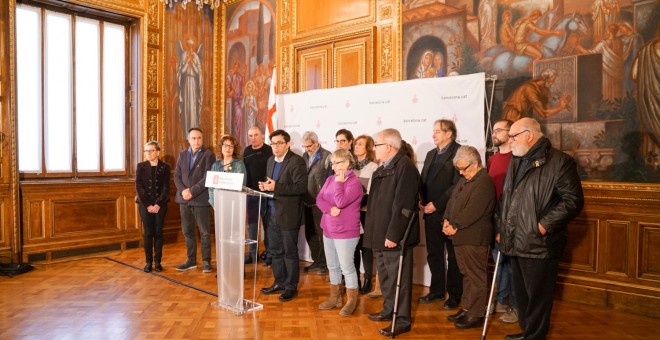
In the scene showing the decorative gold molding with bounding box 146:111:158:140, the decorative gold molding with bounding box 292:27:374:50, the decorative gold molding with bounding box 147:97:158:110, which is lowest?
the decorative gold molding with bounding box 146:111:158:140

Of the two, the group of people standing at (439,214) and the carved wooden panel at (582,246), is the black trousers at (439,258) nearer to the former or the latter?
the group of people standing at (439,214)

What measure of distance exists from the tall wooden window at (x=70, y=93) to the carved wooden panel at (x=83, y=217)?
0.50 metres

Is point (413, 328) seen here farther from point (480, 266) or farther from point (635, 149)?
point (635, 149)

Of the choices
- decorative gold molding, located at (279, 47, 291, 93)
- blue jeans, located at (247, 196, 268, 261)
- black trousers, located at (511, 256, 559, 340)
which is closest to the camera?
black trousers, located at (511, 256, 559, 340)

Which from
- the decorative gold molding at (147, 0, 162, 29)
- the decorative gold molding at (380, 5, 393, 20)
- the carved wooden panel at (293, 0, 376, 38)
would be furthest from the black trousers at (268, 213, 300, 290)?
the decorative gold molding at (147, 0, 162, 29)

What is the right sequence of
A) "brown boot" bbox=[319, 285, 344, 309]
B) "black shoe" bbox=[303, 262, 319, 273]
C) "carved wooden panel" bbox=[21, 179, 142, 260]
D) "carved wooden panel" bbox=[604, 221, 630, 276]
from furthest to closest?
"carved wooden panel" bbox=[21, 179, 142, 260], "black shoe" bbox=[303, 262, 319, 273], "carved wooden panel" bbox=[604, 221, 630, 276], "brown boot" bbox=[319, 285, 344, 309]

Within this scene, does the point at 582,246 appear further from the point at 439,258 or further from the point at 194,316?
the point at 194,316

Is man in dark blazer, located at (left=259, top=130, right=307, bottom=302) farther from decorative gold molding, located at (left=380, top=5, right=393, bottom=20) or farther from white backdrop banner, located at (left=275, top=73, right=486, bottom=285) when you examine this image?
decorative gold molding, located at (left=380, top=5, right=393, bottom=20)

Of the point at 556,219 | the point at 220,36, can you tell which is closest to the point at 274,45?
the point at 220,36

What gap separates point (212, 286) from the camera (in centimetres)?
539

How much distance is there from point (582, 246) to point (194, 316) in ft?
11.8

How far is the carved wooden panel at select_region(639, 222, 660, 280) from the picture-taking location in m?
4.62

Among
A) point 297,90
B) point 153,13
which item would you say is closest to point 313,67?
point 297,90

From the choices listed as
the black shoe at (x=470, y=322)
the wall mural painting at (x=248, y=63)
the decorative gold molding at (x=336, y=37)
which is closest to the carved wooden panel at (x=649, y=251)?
the black shoe at (x=470, y=322)
